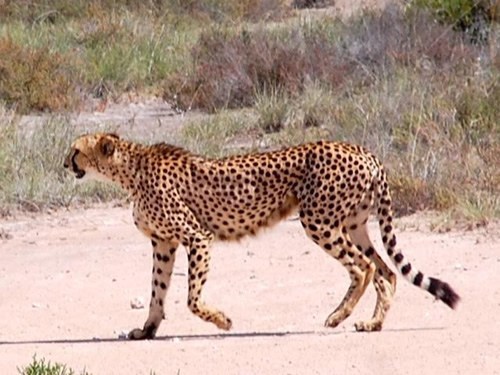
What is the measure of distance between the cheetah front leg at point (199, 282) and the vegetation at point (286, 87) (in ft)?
9.69

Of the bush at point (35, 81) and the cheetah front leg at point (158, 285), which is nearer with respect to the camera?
the cheetah front leg at point (158, 285)

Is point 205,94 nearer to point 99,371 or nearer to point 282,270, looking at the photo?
point 282,270

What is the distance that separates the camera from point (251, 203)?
29.2 feet

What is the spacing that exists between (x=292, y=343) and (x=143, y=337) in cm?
98

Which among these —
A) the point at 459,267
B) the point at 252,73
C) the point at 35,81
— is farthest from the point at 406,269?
the point at 35,81

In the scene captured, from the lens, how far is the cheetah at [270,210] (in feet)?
28.8

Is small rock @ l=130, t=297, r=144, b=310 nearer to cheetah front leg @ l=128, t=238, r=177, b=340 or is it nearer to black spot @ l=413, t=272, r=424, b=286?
cheetah front leg @ l=128, t=238, r=177, b=340

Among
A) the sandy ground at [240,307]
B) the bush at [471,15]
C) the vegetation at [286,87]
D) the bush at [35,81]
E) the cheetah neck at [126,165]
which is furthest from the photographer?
the bush at [471,15]

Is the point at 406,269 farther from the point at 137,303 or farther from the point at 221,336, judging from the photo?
the point at 137,303

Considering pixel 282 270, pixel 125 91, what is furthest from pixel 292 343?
pixel 125 91

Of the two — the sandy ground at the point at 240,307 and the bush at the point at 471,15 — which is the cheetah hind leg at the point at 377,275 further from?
the bush at the point at 471,15

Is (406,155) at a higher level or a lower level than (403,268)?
lower

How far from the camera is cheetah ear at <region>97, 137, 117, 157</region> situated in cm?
924

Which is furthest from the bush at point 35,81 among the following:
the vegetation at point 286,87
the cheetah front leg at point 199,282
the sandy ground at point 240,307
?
the cheetah front leg at point 199,282
